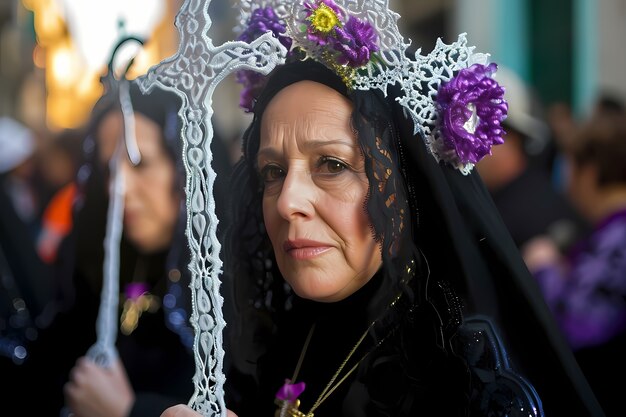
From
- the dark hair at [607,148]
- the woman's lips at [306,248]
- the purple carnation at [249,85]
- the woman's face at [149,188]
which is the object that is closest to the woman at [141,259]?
the woman's face at [149,188]

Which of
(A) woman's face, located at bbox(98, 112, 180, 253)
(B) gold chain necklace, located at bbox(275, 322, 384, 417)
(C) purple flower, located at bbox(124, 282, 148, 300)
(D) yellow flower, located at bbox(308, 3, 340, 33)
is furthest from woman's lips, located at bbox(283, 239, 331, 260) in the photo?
(C) purple flower, located at bbox(124, 282, 148, 300)

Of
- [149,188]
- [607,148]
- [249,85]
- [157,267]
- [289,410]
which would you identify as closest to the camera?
[289,410]

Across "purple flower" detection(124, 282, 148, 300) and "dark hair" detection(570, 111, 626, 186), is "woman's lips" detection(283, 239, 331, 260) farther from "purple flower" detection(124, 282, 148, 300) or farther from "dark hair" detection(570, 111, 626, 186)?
"dark hair" detection(570, 111, 626, 186)

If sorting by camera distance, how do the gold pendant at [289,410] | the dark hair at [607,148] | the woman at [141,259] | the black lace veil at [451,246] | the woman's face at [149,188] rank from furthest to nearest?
the dark hair at [607,148] < the woman's face at [149,188] < the woman at [141,259] < the gold pendant at [289,410] < the black lace veil at [451,246]

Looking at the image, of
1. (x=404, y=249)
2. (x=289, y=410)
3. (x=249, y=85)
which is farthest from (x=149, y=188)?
(x=404, y=249)

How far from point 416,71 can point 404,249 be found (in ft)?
1.29

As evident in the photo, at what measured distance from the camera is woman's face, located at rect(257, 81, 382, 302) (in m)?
1.83

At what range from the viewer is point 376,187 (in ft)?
5.90

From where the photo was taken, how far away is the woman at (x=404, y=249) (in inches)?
71.5

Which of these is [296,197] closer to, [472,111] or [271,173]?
[271,173]

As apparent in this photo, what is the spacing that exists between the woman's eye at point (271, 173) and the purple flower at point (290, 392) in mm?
482

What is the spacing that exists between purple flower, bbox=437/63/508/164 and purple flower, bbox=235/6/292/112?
39cm

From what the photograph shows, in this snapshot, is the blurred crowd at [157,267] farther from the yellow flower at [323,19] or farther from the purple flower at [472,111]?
the purple flower at [472,111]

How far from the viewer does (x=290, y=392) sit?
1946 millimetres
